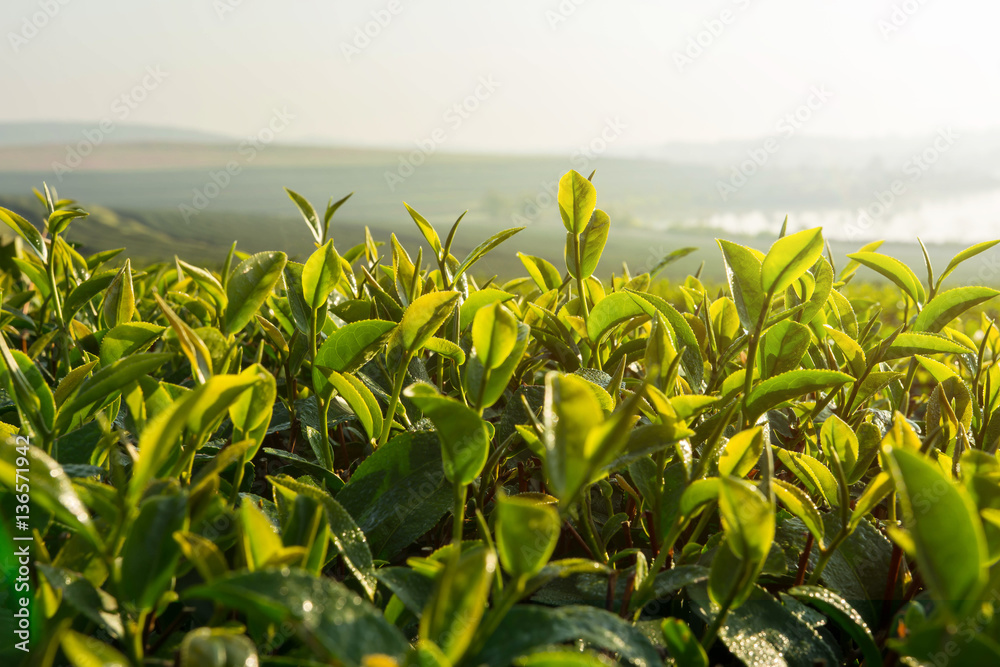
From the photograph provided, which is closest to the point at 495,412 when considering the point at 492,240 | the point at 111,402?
the point at 492,240

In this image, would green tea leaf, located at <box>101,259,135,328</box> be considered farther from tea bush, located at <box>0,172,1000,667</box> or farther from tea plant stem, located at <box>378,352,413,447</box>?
tea plant stem, located at <box>378,352,413,447</box>

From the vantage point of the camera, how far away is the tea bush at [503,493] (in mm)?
460

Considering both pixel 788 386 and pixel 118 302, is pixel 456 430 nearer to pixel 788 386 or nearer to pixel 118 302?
pixel 788 386

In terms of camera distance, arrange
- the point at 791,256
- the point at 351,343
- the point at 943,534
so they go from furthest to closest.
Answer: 1. the point at 351,343
2. the point at 791,256
3. the point at 943,534

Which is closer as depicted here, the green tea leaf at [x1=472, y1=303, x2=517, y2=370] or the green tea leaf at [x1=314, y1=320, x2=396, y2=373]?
the green tea leaf at [x1=472, y1=303, x2=517, y2=370]

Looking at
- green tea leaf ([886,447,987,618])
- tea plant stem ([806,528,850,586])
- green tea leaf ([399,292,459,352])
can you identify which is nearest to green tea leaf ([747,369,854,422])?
tea plant stem ([806,528,850,586])

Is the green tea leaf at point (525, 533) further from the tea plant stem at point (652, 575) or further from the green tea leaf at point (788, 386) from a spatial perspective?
the green tea leaf at point (788, 386)

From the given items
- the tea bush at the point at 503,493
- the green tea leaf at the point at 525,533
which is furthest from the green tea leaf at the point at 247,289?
the green tea leaf at the point at 525,533

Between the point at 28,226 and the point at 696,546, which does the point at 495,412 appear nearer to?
the point at 696,546

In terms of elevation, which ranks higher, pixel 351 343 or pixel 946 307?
pixel 946 307

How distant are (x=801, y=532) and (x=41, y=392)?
915 mm

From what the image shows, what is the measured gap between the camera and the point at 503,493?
80 cm

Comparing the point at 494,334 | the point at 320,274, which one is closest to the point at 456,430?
the point at 494,334

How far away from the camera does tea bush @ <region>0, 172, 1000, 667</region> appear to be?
460mm
